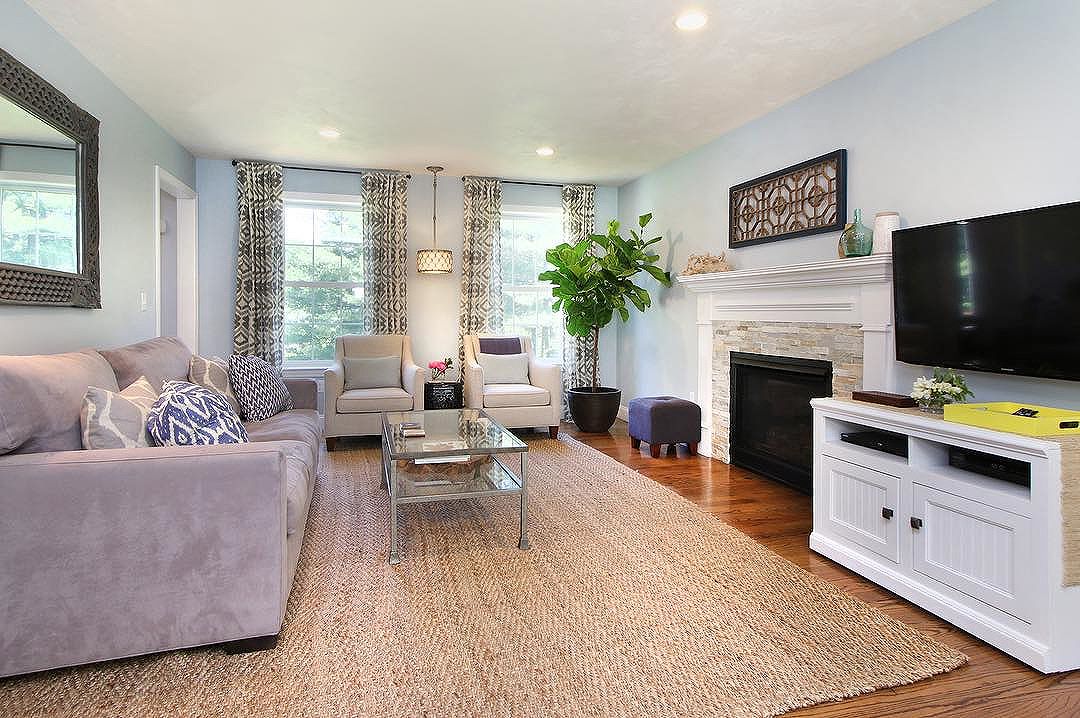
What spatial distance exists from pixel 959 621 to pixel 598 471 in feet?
8.08

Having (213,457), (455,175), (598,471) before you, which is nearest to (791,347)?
(598,471)

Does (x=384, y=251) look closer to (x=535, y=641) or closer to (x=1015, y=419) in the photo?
(x=535, y=641)

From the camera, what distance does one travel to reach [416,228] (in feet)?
20.7

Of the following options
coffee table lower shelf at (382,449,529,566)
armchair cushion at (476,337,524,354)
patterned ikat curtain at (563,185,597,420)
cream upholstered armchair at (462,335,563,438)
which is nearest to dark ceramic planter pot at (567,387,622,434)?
cream upholstered armchair at (462,335,563,438)

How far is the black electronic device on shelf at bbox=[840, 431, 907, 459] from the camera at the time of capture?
2.62m

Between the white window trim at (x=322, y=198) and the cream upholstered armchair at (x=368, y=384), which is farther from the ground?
the white window trim at (x=322, y=198)

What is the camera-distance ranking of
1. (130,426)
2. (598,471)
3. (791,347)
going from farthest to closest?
(598,471)
(791,347)
(130,426)

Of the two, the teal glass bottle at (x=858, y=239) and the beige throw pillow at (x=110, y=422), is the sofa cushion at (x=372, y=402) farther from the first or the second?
the teal glass bottle at (x=858, y=239)

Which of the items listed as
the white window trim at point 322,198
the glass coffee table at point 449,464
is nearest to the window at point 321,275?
the white window trim at point 322,198

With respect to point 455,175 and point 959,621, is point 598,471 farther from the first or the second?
point 455,175

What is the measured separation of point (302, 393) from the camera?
14.6 ft

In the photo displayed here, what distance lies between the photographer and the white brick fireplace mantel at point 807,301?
3.29 meters

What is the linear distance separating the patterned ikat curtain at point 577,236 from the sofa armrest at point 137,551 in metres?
4.73

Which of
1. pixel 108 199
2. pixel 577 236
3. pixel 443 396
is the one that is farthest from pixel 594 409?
pixel 108 199
